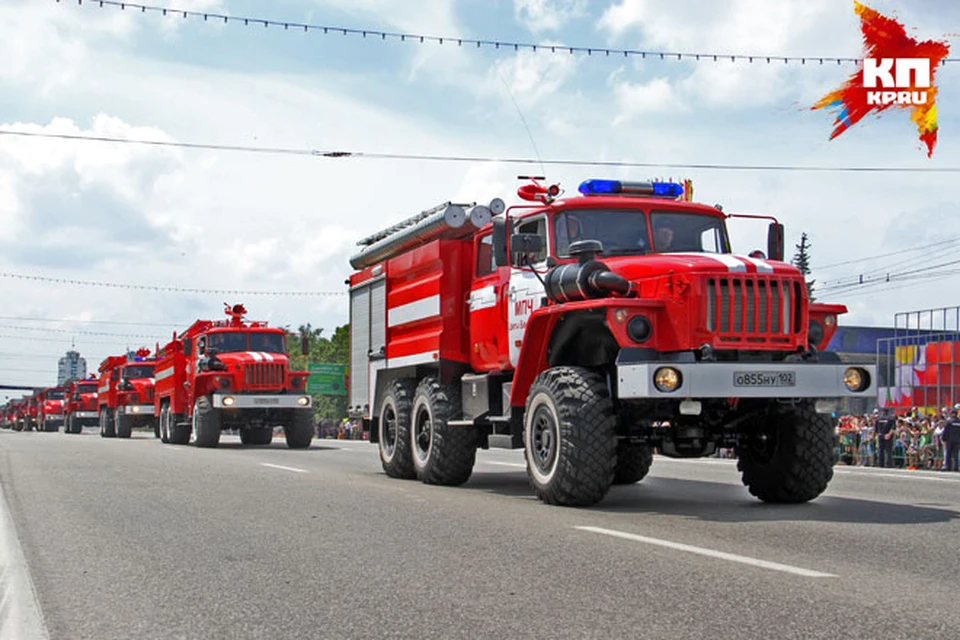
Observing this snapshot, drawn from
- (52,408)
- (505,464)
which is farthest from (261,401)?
(52,408)

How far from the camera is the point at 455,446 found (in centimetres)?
1280

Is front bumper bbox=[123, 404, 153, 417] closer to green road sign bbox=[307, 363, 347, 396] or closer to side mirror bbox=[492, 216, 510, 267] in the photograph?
side mirror bbox=[492, 216, 510, 267]

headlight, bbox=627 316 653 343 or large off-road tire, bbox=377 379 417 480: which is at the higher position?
headlight, bbox=627 316 653 343

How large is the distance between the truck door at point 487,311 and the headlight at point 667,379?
278 centimetres

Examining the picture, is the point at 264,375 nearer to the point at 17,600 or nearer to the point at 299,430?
the point at 299,430

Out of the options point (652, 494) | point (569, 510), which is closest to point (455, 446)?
point (652, 494)

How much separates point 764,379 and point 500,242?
10.5ft

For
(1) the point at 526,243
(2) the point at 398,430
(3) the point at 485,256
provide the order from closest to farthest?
(1) the point at 526,243 → (3) the point at 485,256 → (2) the point at 398,430

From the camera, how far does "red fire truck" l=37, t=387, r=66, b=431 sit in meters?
64.6

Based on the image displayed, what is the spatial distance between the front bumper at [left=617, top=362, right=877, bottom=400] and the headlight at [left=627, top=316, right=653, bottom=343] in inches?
11.5

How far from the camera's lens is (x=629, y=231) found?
11.1 meters

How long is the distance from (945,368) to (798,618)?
3149cm

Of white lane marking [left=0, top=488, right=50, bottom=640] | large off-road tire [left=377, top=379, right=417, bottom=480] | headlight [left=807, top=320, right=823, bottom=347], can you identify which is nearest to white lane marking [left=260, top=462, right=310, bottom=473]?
Answer: large off-road tire [left=377, top=379, right=417, bottom=480]

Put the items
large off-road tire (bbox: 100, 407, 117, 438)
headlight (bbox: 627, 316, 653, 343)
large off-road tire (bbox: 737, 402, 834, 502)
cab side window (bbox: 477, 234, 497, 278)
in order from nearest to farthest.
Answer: headlight (bbox: 627, 316, 653, 343)
large off-road tire (bbox: 737, 402, 834, 502)
cab side window (bbox: 477, 234, 497, 278)
large off-road tire (bbox: 100, 407, 117, 438)
